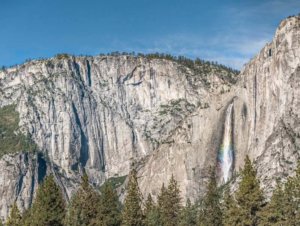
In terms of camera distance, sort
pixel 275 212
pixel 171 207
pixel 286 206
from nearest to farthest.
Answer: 1. pixel 275 212
2. pixel 286 206
3. pixel 171 207

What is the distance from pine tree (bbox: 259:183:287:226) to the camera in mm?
66438

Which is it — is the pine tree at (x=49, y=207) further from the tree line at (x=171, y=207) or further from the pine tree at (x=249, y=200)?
the pine tree at (x=249, y=200)

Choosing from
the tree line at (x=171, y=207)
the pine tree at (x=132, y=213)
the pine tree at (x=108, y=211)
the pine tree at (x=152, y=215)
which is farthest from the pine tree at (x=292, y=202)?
the pine tree at (x=152, y=215)

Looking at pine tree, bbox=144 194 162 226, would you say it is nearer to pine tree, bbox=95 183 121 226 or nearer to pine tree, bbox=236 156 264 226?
pine tree, bbox=95 183 121 226

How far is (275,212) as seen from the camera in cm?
7112

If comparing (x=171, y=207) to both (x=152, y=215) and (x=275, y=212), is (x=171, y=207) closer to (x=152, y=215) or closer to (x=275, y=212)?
(x=152, y=215)

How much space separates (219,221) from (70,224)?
32.7 meters

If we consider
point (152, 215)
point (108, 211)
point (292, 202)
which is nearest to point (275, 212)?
point (292, 202)

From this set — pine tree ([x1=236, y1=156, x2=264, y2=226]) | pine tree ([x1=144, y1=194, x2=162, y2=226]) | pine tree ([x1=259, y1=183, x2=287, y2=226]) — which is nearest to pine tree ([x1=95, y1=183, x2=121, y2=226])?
pine tree ([x1=144, y1=194, x2=162, y2=226])

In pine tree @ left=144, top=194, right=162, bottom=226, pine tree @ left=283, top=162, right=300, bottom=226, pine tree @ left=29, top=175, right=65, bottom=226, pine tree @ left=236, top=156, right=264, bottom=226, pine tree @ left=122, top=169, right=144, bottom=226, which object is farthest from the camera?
pine tree @ left=144, top=194, right=162, bottom=226

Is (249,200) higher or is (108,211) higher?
(108,211)

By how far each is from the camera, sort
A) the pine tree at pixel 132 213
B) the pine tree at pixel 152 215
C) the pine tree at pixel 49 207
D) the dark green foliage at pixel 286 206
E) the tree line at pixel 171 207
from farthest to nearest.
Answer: the pine tree at pixel 152 215
the pine tree at pixel 132 213
the pine tree at pixel 49 207
the dark green foliage at pixel 286 206
the tree line at pixel 171 207

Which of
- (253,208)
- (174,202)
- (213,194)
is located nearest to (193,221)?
(174,202)

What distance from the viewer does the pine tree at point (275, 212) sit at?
66.4 metres
